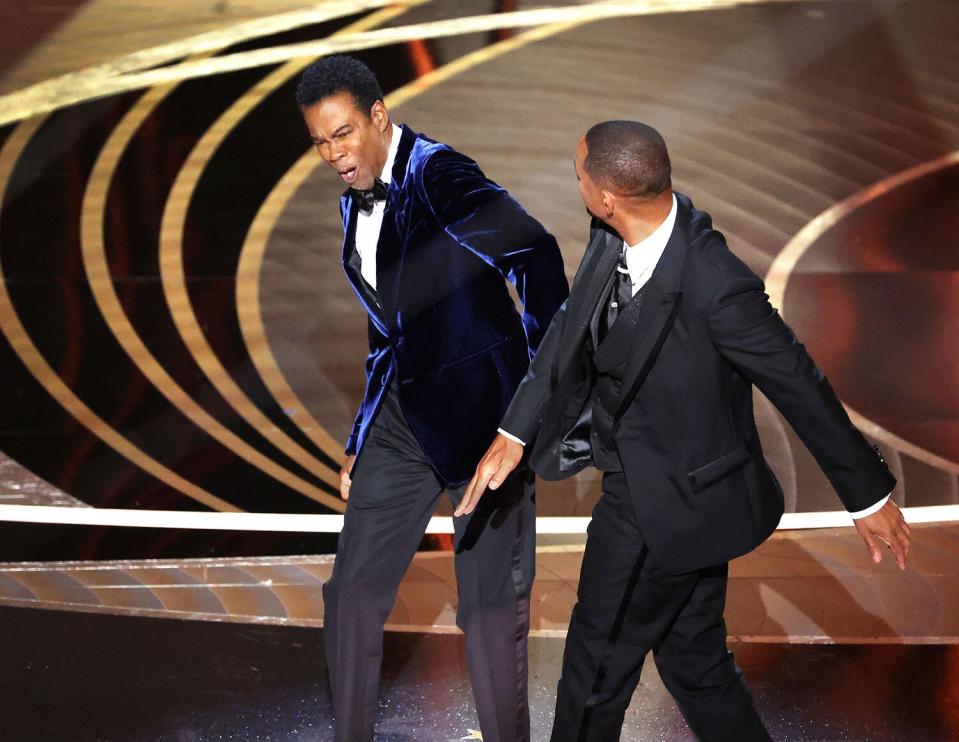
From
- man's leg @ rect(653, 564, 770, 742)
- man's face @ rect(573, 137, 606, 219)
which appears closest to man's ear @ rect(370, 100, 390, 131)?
man's face @ rect(573, 137, 606, 219)

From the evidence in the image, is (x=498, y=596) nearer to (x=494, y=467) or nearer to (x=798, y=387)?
(x=494, y=467)

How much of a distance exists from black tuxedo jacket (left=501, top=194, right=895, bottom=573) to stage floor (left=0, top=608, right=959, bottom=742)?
0.82 meters

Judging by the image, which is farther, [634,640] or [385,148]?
[385,148]

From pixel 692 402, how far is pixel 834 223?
3.81m

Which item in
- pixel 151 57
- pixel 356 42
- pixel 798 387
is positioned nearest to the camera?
pixel 798 387

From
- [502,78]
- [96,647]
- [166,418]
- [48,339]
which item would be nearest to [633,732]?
[96,647]

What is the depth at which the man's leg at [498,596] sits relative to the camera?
262 cm

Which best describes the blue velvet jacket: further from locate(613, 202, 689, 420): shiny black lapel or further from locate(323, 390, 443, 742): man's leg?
locate(613, 202, 689, 420): shiny black lapel

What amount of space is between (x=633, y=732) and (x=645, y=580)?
2.40 ft

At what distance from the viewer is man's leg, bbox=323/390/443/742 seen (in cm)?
261

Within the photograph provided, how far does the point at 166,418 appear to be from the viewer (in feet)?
16.1

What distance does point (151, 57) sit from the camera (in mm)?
6594

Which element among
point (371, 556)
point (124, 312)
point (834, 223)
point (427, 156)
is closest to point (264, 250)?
point (124, 312)

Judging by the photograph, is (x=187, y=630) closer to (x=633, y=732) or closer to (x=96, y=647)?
(x=96, y=647)
